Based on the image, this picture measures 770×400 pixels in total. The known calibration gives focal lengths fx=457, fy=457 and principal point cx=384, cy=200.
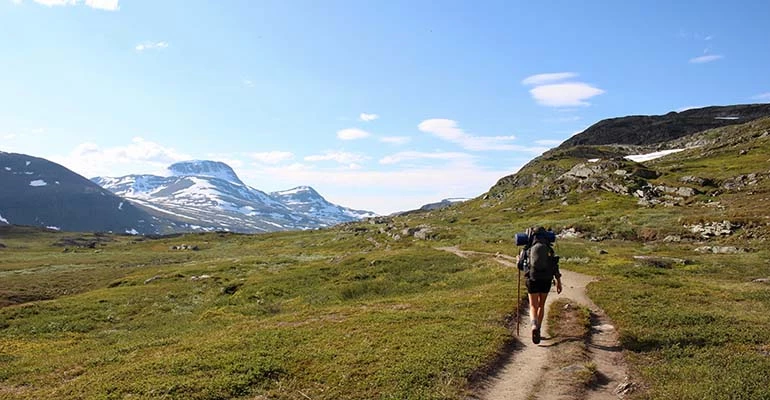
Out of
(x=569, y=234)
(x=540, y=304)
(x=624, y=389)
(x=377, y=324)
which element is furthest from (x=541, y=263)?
(x=569, y=234)

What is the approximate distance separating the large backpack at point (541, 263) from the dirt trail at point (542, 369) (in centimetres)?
275

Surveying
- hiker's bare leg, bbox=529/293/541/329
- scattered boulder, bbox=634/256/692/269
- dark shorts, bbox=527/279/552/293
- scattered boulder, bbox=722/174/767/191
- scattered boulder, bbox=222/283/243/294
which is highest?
scattered boulder, bbox=722/174/767/191

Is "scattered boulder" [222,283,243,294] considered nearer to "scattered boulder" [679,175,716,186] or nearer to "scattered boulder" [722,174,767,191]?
"scattered boulder" [722,174,767,191]

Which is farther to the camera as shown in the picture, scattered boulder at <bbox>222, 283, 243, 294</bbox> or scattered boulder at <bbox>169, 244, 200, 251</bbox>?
scattered boulder at <bbox>169, 244, 200, 251</bbox>

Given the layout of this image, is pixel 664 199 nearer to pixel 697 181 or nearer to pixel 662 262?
pixel 697 181

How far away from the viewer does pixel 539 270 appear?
18500mm

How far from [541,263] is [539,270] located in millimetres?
308

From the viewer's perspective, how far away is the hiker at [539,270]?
1853cm

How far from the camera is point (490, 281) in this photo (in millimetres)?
37656

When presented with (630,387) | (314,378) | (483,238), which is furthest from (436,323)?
(483,238)

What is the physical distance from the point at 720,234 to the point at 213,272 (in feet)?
219

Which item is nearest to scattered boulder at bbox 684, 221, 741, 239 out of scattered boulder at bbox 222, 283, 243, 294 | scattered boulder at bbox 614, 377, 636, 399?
scattered boulder at bbox 614, 377, 636, 399

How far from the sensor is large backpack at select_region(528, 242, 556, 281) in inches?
728

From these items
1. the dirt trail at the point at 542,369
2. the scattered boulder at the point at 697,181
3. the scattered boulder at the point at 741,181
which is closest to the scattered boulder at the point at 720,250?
the dirt trail at the point at 542,369
